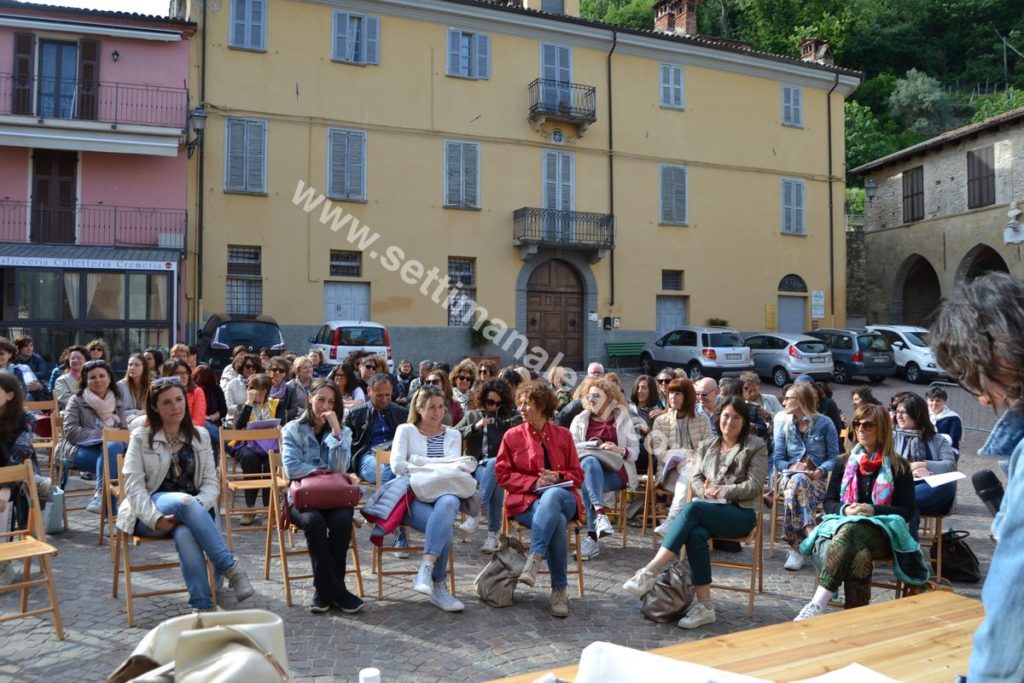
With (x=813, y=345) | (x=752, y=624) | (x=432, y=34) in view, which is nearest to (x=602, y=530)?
(x=752, y=624)

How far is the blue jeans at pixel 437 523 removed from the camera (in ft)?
16.0

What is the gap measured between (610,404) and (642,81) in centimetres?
1838

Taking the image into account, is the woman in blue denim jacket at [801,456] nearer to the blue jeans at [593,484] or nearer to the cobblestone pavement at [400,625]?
the cobblestone pavement at [400,625]

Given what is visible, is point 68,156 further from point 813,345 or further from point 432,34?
point 813,345

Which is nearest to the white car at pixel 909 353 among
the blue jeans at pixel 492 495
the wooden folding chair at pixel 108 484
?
the blue jeans at pixel 492 495

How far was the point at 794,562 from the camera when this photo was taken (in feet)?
19.0

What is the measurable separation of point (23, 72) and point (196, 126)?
4438 millimetres

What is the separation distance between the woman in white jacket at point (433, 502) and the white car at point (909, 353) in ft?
60.2

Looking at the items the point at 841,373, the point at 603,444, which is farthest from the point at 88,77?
the point at 841,373

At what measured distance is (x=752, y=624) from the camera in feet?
15.4

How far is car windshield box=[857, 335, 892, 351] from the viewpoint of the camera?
20562mm

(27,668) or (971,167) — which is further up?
(971,167)

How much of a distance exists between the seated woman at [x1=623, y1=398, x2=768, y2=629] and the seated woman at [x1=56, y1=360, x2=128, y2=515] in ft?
14.4

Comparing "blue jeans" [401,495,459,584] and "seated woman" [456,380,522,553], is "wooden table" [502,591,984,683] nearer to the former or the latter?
"blue jeans" [401,495,459,584]
